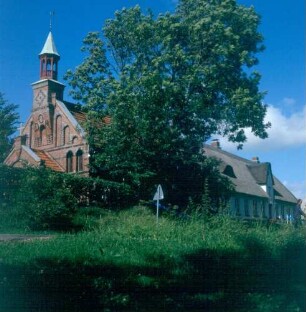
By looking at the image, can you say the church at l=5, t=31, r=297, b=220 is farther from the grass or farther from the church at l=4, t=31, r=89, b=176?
the grass

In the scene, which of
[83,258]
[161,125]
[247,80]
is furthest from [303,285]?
[247,80]

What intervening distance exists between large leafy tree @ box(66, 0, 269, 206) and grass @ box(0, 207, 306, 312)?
452 inches

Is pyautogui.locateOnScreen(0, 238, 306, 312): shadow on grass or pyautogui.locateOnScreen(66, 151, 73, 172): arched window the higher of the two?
pyautogui.locateOnScreen(66, 151, 73, 172): arched window

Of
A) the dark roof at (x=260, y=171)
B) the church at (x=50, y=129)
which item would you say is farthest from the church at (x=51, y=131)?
the dark roof at (x=260, y=171)

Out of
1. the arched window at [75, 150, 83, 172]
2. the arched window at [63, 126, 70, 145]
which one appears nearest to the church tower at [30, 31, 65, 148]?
the arched window at [63, 126, 70, 145]

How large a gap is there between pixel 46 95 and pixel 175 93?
14.1 metres

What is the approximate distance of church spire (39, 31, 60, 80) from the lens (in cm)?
3234

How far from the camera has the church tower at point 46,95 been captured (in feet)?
106

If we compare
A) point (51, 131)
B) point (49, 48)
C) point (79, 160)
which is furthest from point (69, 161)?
point (49, 48)

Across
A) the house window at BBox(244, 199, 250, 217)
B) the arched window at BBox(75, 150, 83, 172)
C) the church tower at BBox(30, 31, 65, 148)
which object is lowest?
the house window at BBox(244, 199, 250, 217)

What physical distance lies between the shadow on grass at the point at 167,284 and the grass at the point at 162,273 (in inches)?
0.6

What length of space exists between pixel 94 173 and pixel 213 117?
8504mm

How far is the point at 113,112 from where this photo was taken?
23000mm

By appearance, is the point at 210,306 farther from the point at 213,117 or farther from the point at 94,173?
the point at 94,173
